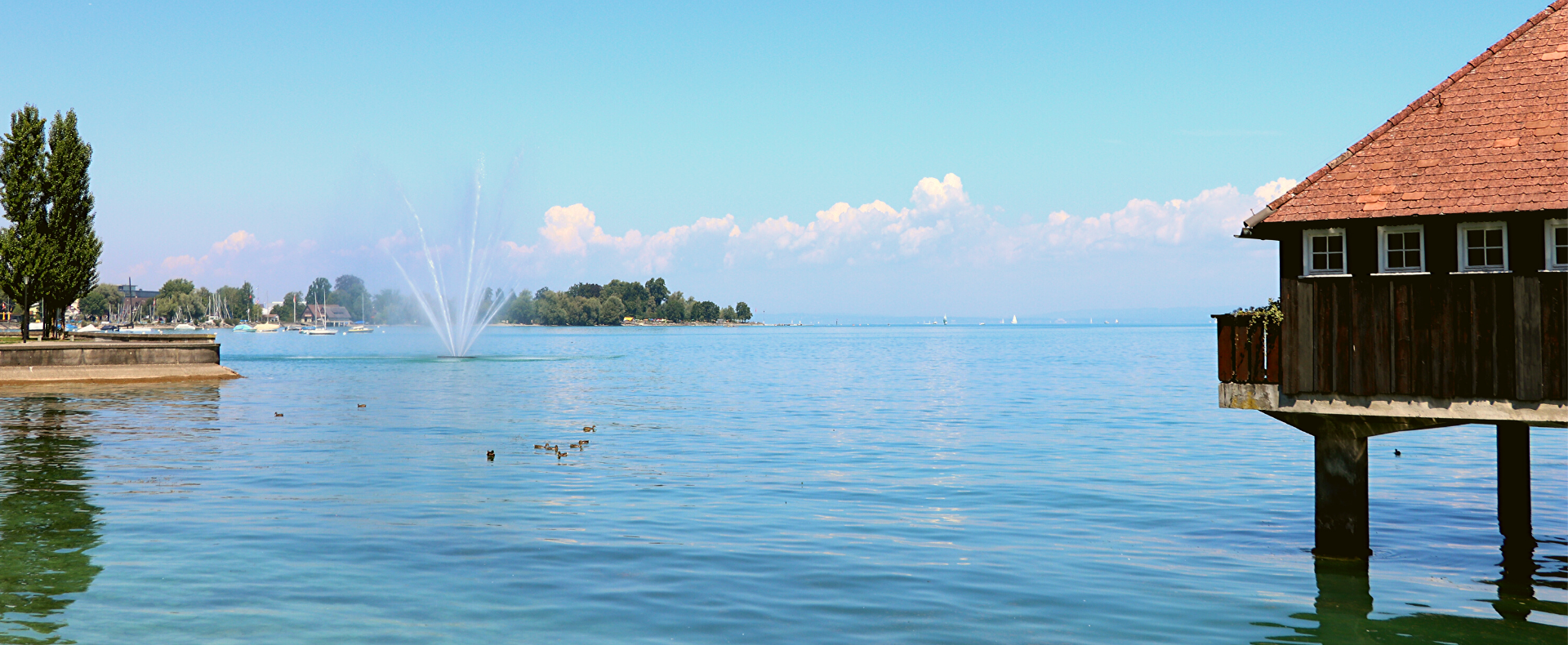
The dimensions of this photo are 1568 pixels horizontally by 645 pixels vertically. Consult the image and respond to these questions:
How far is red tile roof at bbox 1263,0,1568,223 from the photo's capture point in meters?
14.9

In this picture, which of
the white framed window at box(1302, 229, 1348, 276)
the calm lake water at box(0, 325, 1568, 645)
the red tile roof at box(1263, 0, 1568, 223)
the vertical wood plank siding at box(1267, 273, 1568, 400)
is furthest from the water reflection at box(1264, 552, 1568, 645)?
the red tile roof at box(1263, 0, 1568, 223)

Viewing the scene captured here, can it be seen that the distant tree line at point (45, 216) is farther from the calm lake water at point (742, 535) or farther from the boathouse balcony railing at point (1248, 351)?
the boathouse balcony railing at point (1248, 351)

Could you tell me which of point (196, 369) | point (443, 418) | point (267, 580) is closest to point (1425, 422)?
point (267, 580)

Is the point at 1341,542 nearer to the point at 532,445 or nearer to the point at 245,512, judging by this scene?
the point at 245,512

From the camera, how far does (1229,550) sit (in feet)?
63.0

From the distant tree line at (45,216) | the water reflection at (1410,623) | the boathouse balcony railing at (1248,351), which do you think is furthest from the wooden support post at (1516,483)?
the distant tree line at (45,216)

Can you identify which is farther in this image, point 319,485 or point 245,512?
point 319,485

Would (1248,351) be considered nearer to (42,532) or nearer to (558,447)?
(42,532)

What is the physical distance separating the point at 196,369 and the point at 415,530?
5046 centimetres

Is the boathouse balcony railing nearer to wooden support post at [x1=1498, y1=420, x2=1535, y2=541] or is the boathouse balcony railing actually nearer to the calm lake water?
the calm lake water

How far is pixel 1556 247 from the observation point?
14711mm

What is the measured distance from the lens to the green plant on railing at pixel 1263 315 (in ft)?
54.4

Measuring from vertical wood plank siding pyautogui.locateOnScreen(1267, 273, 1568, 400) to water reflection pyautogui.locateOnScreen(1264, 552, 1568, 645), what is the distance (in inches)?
114

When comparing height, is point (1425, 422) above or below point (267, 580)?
above
